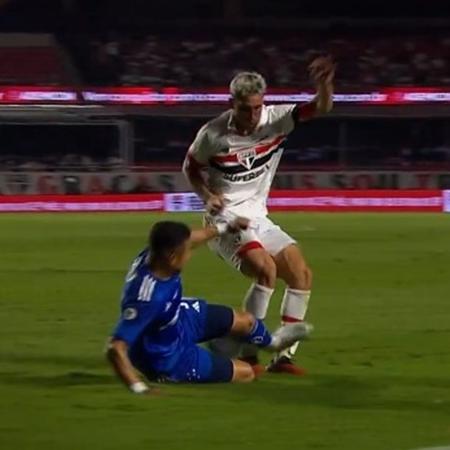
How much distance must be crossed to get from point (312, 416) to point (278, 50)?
4361 cm

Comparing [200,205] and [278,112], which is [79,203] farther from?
[278,112]

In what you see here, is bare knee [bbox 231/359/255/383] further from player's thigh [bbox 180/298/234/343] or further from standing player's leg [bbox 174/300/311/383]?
player's thigh [bbox 180/298/234/343]

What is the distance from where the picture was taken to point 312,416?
7875 mm

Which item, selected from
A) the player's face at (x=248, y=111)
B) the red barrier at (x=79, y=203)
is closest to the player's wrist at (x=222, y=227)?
the player's face at (x=248, y=111)

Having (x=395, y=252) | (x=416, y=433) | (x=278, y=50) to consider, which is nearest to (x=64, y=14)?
(x=278, y=50)

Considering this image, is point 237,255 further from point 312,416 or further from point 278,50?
point 278,50

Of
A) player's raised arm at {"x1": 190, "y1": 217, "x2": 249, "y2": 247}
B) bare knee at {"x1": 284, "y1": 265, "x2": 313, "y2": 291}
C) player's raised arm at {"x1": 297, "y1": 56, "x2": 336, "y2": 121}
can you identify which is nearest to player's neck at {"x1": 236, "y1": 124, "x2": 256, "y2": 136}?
player's raised arm at {"x1": 297, "y1": 56, "x2": 336, "y2": 121}

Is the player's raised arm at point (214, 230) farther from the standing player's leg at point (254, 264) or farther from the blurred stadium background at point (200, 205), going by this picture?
the blurred stadium background at point (200, 205)

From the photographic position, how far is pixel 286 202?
120 ft

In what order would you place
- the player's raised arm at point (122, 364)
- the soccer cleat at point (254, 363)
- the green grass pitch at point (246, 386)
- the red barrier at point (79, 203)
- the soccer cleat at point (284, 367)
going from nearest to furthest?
the green grass pitch at point (246, 386) < the player's raised arm at point (122, 364) < the soccer cleat at point (254, 363) < the soccer cleat at point (284, 367) < the red barrier at point (79, 203)

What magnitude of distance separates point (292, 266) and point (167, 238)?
1.73 m

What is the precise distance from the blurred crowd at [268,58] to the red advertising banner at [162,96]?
131 inches

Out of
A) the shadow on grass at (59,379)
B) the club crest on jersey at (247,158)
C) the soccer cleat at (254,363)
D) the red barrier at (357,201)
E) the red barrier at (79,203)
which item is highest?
the club crest on jersey at (247,158)

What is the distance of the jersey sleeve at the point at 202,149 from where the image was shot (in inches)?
396
